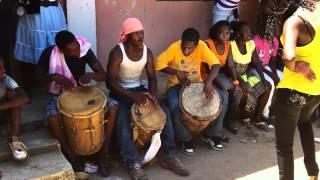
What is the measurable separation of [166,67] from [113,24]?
1.26 metres

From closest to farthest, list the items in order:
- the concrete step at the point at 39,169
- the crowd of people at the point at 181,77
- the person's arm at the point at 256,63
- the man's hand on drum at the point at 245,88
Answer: the crowd of people at the point at 181,77
the concrete step at the point at 39,169
the man's hand on drum at the point at 245,88
the person's arm at the point at 256,63

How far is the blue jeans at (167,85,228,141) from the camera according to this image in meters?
4.69

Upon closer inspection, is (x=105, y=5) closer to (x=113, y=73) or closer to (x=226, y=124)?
(x=113, y=73)

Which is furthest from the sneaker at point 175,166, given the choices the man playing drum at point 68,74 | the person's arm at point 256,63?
the person's arm at point 256,63

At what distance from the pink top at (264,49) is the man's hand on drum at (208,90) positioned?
130 cm

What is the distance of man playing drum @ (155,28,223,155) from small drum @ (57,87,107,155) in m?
0.91

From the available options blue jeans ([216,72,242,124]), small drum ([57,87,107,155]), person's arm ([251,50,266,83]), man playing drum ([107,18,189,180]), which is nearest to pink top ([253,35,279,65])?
person's arm ([251,50,266,83])

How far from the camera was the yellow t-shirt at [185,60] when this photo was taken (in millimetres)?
4875

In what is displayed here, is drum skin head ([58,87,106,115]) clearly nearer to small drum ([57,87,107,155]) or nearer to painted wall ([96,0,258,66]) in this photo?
small drum ([57,87,107,155])

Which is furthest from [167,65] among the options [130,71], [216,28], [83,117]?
[83,117]

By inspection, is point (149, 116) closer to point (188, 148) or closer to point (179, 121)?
point (179, 121)

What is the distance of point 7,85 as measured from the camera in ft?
13.1

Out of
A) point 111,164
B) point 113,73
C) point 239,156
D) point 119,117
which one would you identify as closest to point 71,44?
point 113,73

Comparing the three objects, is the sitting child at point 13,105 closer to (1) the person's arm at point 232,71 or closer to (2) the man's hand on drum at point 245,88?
(1) the person's arm at point 232,71
